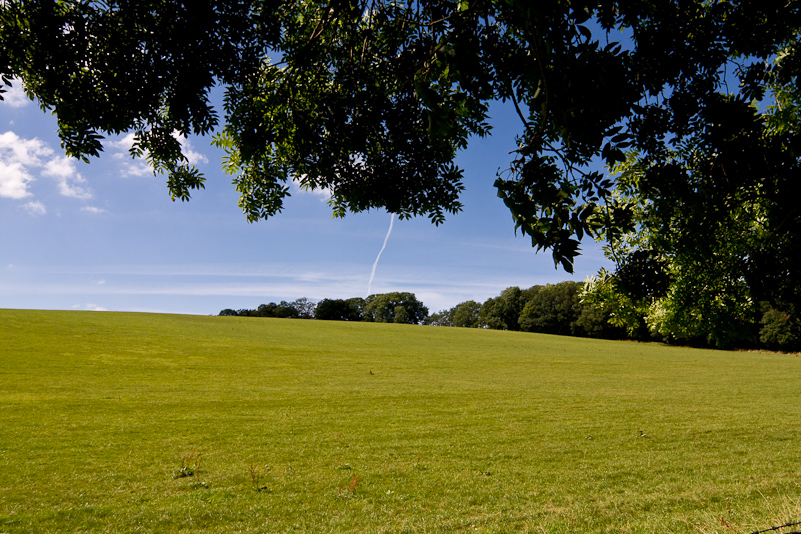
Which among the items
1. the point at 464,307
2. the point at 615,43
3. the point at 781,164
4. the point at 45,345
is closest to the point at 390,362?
the point at 45,345

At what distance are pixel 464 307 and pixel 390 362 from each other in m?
107

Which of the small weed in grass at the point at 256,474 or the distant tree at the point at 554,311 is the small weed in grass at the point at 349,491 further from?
the distant tree at the point at 554,311

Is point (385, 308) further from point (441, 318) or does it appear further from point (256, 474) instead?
point (256, 474)

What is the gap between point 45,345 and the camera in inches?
1035

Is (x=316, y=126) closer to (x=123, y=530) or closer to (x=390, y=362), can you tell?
(x=123, y=530)

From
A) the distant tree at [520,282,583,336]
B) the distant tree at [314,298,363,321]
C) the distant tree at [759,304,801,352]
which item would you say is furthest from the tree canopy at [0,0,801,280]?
the distant tree at [314,298,363,321]

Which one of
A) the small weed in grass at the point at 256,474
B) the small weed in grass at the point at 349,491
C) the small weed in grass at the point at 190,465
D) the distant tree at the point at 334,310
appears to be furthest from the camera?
the distant tree at the point at 334,310

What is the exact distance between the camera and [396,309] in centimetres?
13075

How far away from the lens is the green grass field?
6629 mm

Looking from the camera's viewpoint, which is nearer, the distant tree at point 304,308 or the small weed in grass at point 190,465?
the small weed in grass at point 190,465

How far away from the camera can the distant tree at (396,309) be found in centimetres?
13062

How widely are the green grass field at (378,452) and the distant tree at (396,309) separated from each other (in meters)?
108

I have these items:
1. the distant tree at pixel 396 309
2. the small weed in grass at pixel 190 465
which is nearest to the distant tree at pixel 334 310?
the distant tree at pixel 396 309

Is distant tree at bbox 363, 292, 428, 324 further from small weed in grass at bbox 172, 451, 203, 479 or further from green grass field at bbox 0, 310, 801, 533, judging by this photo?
small weed in grass at bbox 172, 451, 203, 479
